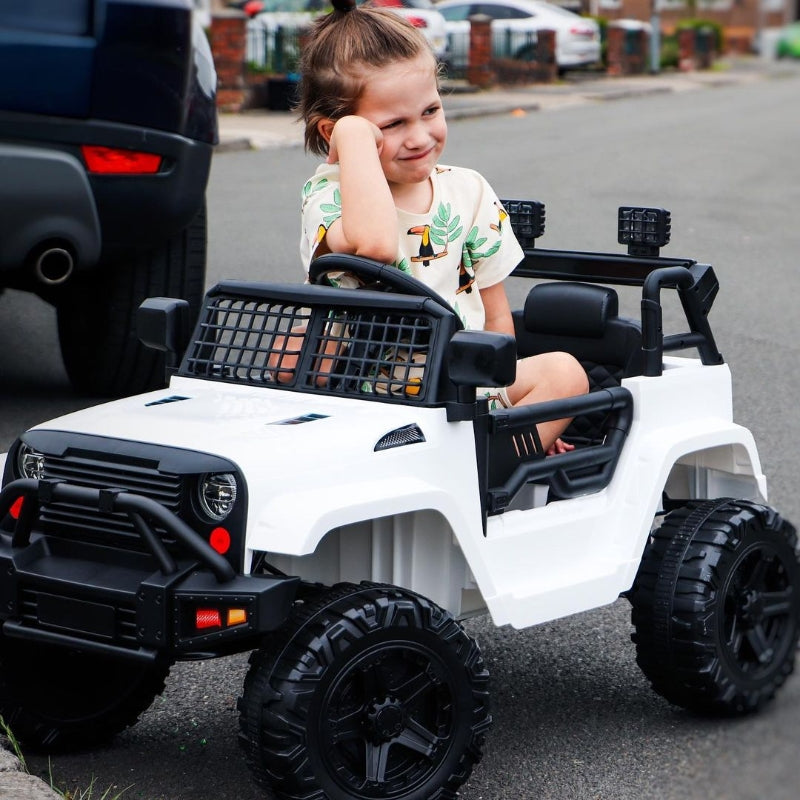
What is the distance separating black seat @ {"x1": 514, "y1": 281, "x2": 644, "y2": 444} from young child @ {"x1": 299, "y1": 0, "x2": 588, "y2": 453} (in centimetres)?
26

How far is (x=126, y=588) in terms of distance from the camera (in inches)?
98.8

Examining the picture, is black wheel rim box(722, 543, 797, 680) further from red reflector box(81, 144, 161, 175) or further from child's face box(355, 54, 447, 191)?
red reflector box(81, 144, 161, 175)

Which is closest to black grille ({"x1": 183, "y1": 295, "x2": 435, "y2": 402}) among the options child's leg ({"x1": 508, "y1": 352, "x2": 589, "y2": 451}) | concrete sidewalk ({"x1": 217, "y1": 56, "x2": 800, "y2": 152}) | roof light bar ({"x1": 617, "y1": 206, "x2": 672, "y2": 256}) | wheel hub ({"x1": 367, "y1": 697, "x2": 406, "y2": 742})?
child's leg ({"x1": 508, "y1": 352, "x2": 589, "y2": 451})

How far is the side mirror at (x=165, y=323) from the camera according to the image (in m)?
3.15

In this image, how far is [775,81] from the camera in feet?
105

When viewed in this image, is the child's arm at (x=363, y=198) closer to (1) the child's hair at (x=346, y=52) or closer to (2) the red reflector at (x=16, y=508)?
(1) the child's hair at (x=346, y=52)

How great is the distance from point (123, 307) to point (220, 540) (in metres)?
2.93

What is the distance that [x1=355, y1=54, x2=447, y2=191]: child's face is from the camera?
310cm

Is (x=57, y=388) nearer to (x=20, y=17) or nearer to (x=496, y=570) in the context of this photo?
(x=20, y=17)

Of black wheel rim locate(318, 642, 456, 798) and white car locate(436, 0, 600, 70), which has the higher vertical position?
white car locate(436, 0, 600, 70)

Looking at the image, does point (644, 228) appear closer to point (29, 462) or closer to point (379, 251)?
point (379, 251)

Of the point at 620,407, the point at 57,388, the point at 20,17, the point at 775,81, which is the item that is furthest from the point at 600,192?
the point at 775,81

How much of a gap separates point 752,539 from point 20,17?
9.05ft

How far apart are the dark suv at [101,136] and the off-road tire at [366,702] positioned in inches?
96.1
